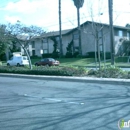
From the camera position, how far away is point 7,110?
25.8 feet

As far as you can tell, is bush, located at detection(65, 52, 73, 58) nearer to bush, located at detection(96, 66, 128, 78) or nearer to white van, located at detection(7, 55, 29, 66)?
white van, located at detection(7, 55, 29, 66)

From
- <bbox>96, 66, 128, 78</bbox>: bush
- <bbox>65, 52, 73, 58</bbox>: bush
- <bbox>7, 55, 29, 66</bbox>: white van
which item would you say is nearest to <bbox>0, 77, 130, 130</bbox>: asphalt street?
<bbox>96, 66, 128, 78</bbox>: bush

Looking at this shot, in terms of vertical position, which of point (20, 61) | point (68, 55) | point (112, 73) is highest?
point (68, 55)

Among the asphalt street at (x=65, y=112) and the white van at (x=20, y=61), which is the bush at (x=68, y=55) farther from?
the asphalt street at (x=65, y=112)

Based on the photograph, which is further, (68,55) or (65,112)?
(68,55)

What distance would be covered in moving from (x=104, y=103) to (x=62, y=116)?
2.06m

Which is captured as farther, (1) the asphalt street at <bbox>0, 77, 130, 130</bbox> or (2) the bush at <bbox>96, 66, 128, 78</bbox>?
(2) the bush at <bbox>96, 66, 128, 78</bbox>

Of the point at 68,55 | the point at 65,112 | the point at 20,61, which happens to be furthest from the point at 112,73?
the point at 68,55

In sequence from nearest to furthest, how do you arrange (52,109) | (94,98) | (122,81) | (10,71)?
1. (52,109)
2. (94,98)
3. (122,81)
4. (10,71)

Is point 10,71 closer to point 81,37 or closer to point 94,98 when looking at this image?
point 94,98

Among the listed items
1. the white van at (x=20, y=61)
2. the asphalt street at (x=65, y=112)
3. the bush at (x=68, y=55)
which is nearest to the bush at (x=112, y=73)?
the asphalt street at (x=65, y=112)

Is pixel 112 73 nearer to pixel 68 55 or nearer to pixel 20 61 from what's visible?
pixel 20 61

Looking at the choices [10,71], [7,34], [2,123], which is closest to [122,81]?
[2,123]

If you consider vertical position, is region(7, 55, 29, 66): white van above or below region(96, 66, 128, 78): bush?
above
